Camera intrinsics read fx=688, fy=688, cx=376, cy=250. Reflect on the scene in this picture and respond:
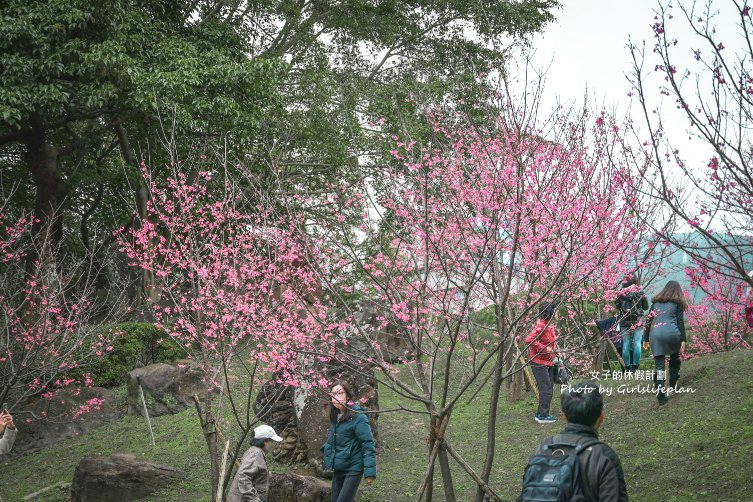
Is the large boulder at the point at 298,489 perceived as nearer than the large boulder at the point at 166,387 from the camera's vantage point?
Yes

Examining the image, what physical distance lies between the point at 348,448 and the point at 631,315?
16.9ft

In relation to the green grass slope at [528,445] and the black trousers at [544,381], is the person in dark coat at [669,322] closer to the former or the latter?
the green grass slope at [528,445]

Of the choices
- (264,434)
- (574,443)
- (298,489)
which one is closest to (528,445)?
(298,489)

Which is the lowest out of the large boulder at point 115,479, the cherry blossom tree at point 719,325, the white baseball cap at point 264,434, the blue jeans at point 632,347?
the large boulder at point 115,479

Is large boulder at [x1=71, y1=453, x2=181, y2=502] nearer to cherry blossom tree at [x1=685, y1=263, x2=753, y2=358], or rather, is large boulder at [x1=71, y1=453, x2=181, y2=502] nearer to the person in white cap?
the person in white cap

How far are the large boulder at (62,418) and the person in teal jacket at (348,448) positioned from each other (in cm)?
861

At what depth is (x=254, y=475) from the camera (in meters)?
5.49

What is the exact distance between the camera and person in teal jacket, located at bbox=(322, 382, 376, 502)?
18.8 feet

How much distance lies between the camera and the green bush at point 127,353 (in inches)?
536

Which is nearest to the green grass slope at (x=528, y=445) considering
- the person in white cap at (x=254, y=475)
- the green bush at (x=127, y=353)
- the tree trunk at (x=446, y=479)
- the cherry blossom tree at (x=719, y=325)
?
the green bush at (x=127, y=353)

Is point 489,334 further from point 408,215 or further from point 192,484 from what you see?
point 408,215

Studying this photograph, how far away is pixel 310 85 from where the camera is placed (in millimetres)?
14859

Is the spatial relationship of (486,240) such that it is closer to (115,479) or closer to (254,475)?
(254,475)

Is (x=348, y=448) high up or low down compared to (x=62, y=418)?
up
